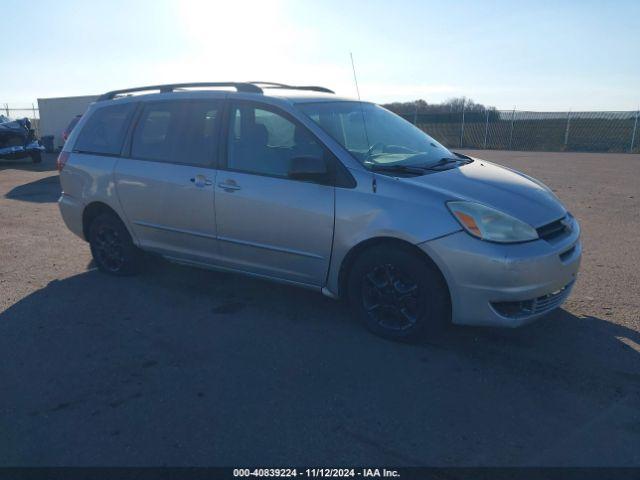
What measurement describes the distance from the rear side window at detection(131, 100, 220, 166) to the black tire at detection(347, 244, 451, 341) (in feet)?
5.64

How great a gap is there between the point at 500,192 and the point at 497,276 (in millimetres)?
743

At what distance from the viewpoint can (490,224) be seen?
12.3 ft

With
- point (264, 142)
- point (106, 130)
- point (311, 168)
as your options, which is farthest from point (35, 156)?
point (311, 168)

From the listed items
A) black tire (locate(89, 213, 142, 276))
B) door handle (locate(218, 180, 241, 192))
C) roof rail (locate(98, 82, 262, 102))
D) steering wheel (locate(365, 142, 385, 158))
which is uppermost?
roof rail (locate(98, 82, 262, 102))

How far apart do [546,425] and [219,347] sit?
2222 millimetres

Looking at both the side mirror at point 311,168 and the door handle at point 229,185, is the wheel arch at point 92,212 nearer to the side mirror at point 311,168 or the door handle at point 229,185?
the door handle at point 229,185

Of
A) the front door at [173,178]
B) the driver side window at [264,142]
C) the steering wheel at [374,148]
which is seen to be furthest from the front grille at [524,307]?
the front door at [173,178]

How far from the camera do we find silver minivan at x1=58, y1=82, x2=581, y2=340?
12.4ft

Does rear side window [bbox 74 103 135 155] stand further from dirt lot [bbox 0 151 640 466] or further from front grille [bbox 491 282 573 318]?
front grille [bbox 491 282 573 318]

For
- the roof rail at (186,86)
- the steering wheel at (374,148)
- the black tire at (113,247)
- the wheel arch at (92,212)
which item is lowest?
the black tire at (113,247)

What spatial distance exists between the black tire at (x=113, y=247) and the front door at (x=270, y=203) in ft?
4.28

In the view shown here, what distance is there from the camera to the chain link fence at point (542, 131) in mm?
24938

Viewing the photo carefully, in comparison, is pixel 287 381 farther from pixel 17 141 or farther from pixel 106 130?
pixel 17 141

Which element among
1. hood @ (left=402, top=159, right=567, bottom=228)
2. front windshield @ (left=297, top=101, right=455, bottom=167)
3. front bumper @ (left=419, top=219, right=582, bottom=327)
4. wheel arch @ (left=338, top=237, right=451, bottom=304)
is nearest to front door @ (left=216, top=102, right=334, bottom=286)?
wheel arch @ (left=338, top=237, right=451, bottom=304)
